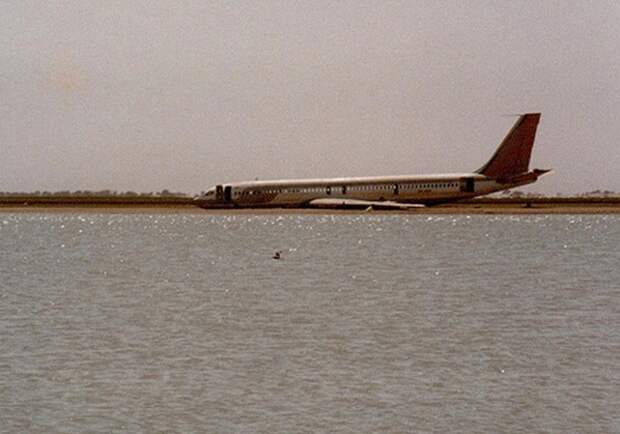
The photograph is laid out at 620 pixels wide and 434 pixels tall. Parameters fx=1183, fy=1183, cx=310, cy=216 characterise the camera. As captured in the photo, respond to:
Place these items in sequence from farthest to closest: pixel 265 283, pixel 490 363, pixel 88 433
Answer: pixel 265 283 → pixel 490 363 → pixel 88 433

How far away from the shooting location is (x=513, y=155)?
158m

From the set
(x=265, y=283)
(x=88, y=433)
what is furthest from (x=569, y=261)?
(x=88, y=433)

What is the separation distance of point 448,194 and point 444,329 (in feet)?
379

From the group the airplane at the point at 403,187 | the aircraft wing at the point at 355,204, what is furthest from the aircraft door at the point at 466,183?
the aircraft wing at the point at 355,204

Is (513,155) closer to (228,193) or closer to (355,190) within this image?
(355,190)

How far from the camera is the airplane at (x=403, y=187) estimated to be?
157 metres

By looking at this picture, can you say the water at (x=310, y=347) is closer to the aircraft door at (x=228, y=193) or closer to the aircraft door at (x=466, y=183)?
the aircraft door at (x=466, y=183)

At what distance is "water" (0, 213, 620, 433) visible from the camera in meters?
27.8

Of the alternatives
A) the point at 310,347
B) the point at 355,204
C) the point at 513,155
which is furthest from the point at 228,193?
the point at 310,347

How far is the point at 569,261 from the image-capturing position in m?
84.4

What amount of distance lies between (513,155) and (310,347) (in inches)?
A: 4881

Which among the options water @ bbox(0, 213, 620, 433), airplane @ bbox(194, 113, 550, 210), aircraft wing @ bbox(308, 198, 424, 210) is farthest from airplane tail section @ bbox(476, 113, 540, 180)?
water @ bbox(0, 213, 620, 433)

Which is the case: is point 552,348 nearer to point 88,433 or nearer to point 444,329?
point 444,329

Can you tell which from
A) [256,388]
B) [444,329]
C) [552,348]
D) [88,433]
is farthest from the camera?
[444,329]
